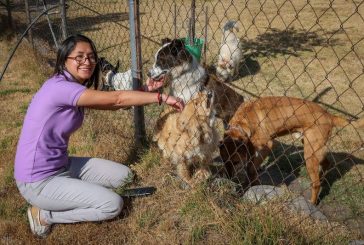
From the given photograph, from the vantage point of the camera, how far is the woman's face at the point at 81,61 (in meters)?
2.71

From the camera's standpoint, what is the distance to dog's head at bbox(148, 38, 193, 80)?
15.0 ft

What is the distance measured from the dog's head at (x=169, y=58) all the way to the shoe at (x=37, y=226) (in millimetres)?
2260

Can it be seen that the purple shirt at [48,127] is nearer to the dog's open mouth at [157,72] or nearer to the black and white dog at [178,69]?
the dog's open mouth at [157,72]

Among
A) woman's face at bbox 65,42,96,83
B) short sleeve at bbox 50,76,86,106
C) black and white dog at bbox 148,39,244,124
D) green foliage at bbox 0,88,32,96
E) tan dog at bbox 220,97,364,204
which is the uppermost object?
woman's face at bbox 65,42,96,83

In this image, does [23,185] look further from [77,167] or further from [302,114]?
[302,114]

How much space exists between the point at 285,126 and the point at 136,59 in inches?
63.2

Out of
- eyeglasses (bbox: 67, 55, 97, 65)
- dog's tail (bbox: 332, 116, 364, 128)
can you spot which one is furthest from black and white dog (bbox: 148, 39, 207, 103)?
eyeglasses (bbox: 67, 55, 97, 65)

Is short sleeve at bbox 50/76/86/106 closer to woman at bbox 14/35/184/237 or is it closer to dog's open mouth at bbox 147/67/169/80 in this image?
woman at bbox 14/35/184/237

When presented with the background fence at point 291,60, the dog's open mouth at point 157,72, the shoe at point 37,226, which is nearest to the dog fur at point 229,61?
the background fence at point 291,60

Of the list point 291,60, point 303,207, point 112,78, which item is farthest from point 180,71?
point 291,60

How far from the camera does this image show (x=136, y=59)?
333 centimetres

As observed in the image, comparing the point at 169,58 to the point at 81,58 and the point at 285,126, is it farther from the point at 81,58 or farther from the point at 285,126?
the point at 81,58

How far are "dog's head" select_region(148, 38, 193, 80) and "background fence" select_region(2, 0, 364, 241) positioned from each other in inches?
15.0

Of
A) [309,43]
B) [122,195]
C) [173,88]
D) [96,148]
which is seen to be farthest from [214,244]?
[309,43]
